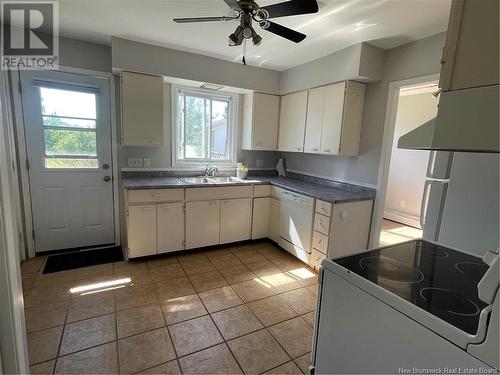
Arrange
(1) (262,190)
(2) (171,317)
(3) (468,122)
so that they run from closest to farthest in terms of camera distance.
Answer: (3) (468,122)
(2) (171,317)
(1) (262,190)

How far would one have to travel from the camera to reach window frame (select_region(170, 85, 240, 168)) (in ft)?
11.3

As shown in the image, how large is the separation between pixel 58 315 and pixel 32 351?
1.18ft

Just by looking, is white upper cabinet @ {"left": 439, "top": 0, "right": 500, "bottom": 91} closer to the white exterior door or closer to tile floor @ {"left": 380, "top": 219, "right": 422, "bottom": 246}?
the white exterior door

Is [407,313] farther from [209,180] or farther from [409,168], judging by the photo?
[409,168]

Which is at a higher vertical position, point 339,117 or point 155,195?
point 339,117

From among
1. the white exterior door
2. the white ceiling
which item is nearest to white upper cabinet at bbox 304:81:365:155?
the white ceiling

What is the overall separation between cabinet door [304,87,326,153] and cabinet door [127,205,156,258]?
80.0 inches

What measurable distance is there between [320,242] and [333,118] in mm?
1403

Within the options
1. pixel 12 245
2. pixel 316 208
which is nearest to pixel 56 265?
pixel 12 245

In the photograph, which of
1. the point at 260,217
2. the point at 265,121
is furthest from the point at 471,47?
the point at 265,121

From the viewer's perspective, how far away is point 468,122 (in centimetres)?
68

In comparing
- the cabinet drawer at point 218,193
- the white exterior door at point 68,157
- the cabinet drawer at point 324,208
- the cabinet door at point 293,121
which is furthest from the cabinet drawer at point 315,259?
the white exterior door at point 68,157

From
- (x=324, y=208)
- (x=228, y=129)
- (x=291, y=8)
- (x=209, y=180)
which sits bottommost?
(x=324, y=208)

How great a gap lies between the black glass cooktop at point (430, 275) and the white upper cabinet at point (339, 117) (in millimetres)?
1664
